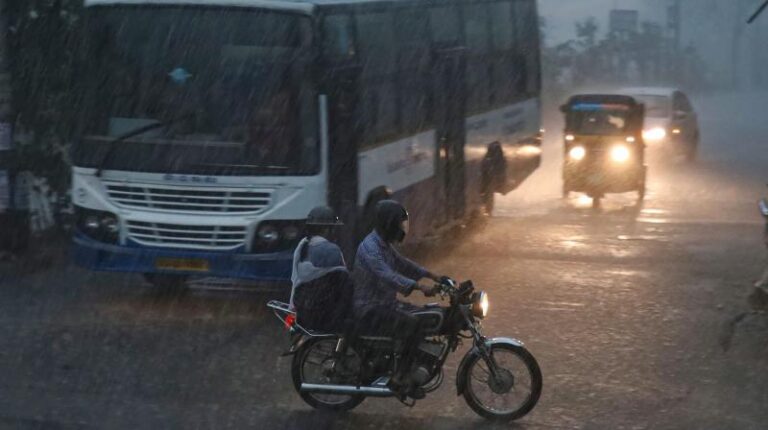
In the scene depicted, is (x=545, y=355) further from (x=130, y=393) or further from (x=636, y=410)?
(x=130, y=393)

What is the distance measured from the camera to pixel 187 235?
38.4 ft

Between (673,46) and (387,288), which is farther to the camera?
(673,46)

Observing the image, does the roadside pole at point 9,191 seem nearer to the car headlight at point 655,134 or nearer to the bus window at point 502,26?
the bus window at point 502,26

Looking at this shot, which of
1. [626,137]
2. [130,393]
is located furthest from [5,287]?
[626,137]

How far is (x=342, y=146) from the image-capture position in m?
11.9

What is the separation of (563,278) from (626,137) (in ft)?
24.3

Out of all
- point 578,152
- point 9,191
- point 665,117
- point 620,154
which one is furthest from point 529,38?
point 9,191

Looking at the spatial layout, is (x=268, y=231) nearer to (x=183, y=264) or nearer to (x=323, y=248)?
(x=183, y=264)

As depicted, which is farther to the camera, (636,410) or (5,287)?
(5,287)

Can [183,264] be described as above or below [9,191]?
below

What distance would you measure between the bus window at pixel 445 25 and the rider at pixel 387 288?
7.49 meters

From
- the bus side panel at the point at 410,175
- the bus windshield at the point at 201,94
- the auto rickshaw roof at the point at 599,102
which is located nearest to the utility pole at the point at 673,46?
the auto rickshaw roof at the point at 599,102

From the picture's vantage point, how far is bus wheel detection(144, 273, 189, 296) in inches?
516

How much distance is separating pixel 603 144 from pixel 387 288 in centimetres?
1353
